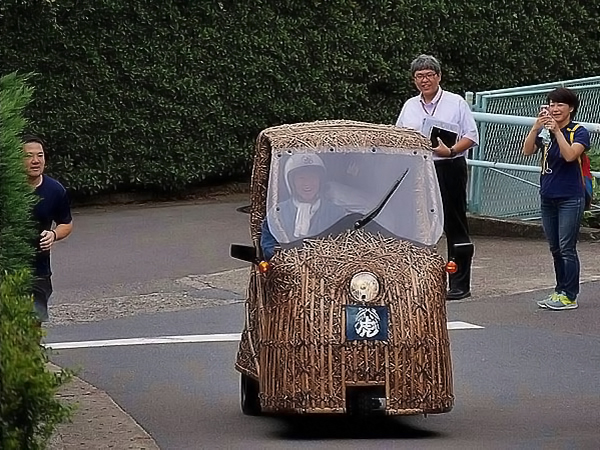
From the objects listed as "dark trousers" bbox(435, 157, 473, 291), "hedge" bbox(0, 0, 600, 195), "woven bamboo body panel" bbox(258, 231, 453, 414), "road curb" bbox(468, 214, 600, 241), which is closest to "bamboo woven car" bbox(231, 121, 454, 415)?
"woven bamboo body panel" bbox(258, 231, 453, 414)

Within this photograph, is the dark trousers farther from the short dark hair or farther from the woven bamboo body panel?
the woven bamboo body panel

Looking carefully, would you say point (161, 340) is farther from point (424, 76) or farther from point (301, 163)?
point (301, 163)

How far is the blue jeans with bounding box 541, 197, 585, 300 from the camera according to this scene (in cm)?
1092

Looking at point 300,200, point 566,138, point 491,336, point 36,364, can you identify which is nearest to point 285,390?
point 300,200

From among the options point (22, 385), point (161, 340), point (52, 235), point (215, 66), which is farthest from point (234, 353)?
point (215, 66)

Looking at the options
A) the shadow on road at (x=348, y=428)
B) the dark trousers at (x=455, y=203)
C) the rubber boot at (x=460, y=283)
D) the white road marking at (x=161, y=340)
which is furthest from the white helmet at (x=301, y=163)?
the rubber boot at (x=460, y=283)

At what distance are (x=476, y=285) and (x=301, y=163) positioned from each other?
5.22 m

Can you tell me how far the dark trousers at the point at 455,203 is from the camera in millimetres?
11602

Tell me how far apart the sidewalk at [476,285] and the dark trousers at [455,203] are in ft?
0.71

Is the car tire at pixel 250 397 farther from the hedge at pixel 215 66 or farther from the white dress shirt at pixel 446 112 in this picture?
the hedge at pixel 215 66

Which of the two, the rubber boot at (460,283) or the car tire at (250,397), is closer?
the car tire at (250,397)

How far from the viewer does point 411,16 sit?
19.8 m

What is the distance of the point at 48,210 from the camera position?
855cm

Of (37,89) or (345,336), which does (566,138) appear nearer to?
(345,336)
